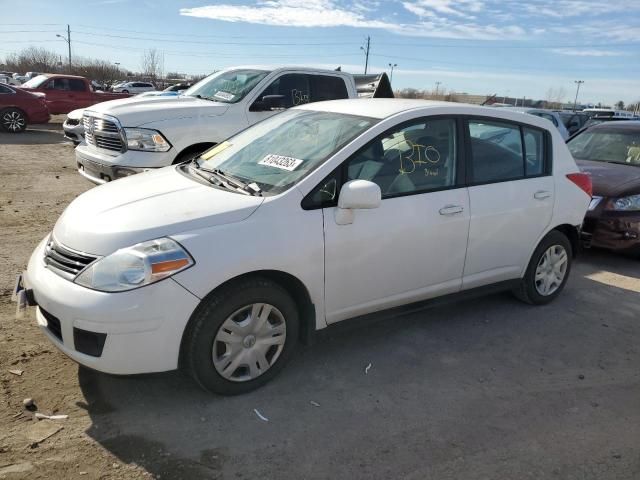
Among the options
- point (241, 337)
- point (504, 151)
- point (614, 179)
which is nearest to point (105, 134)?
point (241, 337)

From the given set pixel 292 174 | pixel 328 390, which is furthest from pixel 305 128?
pixel 328 390

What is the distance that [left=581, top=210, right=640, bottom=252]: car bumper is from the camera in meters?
6.03

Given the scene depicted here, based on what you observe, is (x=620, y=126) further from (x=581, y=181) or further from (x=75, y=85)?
(x=75, y=85)

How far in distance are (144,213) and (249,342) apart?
98 centimetres

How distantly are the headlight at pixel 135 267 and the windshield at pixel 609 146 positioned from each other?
6.70 metres

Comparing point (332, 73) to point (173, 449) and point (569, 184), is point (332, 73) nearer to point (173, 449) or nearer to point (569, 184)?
point (569, 184)

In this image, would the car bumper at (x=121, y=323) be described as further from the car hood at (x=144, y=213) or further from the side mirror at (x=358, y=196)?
the side mirror at (x=358, y=196)

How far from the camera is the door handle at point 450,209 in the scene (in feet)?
12.3

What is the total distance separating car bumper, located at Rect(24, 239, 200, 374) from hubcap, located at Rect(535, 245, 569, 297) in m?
3.28

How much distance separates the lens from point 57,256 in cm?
301

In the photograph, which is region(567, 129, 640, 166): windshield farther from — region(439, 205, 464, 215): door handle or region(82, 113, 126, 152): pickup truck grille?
region(82, 113, 126, 152): pickup truck grille

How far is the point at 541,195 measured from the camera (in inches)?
174

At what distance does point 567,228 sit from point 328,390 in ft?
9.53

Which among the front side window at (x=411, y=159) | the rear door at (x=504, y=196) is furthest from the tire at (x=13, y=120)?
the rear door at (x=504, y=196)
